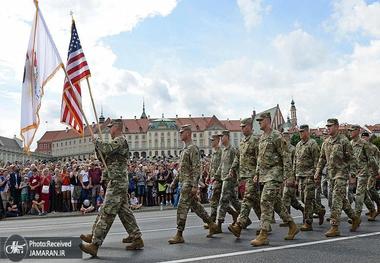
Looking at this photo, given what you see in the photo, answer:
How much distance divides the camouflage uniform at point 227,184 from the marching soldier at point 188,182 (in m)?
0.94

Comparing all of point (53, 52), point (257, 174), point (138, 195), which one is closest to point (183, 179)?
point (257, 174)

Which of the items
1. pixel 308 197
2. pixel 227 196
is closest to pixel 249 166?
pixel 227 196

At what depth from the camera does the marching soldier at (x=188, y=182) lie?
931cm

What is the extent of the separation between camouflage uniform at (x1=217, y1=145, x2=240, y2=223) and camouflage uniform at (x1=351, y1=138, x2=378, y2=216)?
A: 2973mm

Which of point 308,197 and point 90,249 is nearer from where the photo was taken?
point 90,249

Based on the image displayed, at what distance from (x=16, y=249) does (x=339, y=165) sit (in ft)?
21.7

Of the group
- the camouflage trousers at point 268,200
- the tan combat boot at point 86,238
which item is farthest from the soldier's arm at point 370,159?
the tan combat boot at point 86,238

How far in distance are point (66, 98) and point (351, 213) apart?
6326mm

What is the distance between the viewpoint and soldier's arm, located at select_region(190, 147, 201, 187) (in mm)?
9602

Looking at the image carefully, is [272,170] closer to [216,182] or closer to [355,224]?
[355,224]

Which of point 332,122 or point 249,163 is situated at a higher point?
point 332,122

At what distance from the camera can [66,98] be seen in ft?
29.1

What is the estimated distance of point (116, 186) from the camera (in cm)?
832

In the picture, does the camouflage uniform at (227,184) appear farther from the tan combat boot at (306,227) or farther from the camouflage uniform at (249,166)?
the tan combat boot at (306,227)
